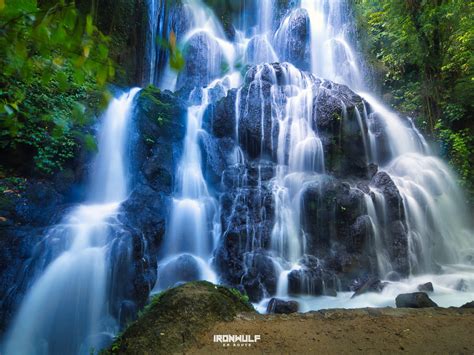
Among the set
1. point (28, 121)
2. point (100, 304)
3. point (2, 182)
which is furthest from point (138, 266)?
point (28, 121)

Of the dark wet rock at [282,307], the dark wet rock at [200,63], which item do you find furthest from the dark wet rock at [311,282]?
the dark wet rock at [200,63]

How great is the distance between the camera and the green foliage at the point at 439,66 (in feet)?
36.4

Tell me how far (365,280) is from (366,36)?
53.2ft

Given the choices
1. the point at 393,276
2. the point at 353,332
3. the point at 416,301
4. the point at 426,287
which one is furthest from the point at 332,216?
the point at 353,332

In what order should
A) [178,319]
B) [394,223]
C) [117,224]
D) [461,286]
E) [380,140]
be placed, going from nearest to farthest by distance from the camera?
[178,319] < [117,224] < [461,286] < [394,223] < [380,140]

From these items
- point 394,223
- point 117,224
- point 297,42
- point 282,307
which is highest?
point 297,42

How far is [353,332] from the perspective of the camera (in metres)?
3.04

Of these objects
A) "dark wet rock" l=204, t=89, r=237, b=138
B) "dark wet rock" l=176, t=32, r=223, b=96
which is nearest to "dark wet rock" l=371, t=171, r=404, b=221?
"dark wet rock" l=204, t=89, r=237, b=138

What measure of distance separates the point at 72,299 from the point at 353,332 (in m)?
5.24

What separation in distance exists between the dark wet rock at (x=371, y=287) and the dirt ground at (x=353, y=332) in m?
3.89

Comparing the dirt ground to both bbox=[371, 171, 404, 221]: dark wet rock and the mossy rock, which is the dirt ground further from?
bbox=[371, 171, 404, 221]: dark wet rock

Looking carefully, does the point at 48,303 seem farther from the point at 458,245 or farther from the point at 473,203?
the point at 473,203

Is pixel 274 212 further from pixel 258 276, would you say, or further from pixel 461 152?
pixel 461 152

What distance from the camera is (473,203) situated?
1087cm
